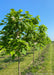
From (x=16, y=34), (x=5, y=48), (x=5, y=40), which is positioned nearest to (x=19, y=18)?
(x=16, y=34)

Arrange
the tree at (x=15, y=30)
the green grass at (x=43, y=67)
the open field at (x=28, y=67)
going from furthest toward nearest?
the open field at (x=28, y=67) < the green grass at (x=43, y=67) < the tree at (x=15, y=30)

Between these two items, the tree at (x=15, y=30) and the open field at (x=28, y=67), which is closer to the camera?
the tree at (x=15, y=30)

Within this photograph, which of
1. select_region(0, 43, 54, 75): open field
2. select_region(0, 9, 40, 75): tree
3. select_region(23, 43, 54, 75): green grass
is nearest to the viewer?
select_region(0, 9, 40, 75): tree

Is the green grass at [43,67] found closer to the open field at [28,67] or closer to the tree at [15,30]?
the open field at [28,67]

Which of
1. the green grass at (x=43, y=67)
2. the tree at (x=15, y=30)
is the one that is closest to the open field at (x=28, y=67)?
the green grass at (x=43, y=67)

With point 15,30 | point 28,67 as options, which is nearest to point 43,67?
point 28,67

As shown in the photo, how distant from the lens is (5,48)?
14.5ft

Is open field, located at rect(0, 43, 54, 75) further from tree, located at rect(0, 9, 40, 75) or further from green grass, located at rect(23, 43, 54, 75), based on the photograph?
tree, located at rect(0, 9, 40, 75)

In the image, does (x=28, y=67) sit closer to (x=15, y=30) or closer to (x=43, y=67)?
(x=43, y=67)

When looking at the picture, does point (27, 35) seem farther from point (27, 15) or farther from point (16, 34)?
point (27, 15)

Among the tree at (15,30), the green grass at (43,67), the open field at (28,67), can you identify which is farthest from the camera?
the open field at (28,67)

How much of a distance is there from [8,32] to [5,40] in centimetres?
58

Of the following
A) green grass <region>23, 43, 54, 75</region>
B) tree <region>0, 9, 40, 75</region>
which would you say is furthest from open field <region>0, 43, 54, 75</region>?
tree <region>0, 9, 40, 75</region>

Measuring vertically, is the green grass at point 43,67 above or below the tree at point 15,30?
below
